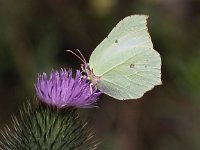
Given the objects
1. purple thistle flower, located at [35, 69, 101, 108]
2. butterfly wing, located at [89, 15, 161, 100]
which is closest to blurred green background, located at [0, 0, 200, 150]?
butterfly wing, located at [89, 15, 161, 100]

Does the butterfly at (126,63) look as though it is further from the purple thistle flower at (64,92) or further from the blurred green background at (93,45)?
the blurred green background at (93,45)

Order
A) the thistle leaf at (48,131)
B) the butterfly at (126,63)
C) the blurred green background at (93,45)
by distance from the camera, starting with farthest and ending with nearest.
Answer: the blurred green background at (93,45) → the butterfly at (126,63) → the thistle leaf at (48,131)

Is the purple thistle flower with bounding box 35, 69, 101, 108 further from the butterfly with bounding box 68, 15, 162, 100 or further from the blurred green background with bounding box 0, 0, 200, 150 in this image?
the blurred green background with bounding box 0, 0, 200, 150

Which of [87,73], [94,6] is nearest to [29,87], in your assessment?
[94,6]

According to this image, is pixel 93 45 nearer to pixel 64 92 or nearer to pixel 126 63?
pixel 126 63

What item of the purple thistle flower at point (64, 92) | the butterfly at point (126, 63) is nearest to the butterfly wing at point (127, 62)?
the butterfly at point (126, 63)

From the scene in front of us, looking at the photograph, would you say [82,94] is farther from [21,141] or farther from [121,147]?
[121,147]

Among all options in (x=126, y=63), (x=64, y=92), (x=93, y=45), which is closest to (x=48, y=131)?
(x=64, y=92)
